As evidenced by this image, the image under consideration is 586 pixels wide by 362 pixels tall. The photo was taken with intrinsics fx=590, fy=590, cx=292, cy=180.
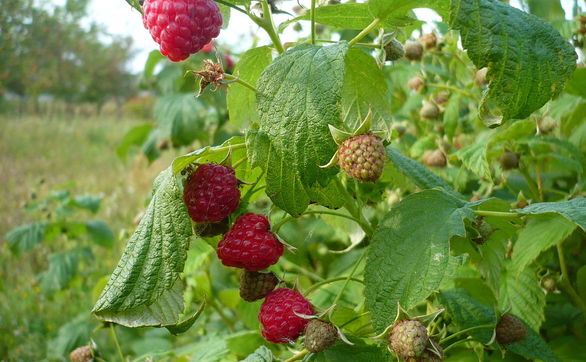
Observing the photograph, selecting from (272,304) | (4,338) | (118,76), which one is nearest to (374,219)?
(272,304)

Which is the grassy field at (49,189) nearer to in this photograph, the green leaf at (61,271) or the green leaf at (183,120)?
the green leaf at (61,271)

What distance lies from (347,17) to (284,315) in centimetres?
48

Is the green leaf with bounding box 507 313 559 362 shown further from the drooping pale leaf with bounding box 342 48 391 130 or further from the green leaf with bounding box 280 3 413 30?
the green leaf with bounding box 280 3 413 30

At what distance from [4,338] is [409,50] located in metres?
2.53

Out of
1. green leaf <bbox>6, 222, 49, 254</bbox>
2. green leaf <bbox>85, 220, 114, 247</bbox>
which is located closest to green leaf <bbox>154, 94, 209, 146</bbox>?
green leaf <bbox>85, 220, 114, 247</bbox>

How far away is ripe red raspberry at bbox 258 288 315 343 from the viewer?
0.86 meters

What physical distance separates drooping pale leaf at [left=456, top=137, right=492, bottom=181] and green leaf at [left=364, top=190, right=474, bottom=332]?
0.39m

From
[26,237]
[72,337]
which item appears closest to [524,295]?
[72,337]

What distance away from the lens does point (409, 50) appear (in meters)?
1.58

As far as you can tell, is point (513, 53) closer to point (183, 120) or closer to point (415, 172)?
point (415, 172)

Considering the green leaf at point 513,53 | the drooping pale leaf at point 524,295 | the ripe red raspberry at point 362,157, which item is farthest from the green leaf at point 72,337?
the green leaf at point 513,53

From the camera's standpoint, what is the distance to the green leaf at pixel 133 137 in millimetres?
3186

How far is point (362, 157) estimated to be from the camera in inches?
29.8

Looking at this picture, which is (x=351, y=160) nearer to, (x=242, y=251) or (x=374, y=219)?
(x=242, y=251)
